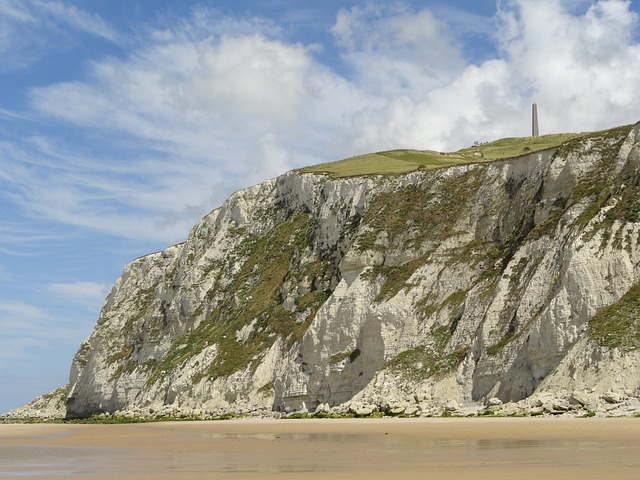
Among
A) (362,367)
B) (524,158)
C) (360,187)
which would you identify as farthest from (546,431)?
(360,187)

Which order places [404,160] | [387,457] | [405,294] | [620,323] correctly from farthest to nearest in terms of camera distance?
[404,160], [405,294], [620,323], [387,457]

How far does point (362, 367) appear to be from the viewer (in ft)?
190

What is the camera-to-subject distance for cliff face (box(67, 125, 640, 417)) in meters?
43.7

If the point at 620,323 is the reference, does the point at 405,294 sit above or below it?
above

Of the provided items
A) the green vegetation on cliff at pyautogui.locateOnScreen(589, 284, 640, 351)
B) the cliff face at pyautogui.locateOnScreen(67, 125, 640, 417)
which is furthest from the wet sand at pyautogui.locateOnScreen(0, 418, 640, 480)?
the cliff face at pyautogui.locateOnScreen(67, 125, 640, 417)

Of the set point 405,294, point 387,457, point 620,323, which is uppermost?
point 405,294

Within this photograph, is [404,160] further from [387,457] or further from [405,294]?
[387,457]

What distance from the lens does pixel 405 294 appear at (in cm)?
5903

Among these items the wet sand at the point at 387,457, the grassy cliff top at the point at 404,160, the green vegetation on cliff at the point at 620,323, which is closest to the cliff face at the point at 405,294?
the green vegetation on cliff at the point at 620,323

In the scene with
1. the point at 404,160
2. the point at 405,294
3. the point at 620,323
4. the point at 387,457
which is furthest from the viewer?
the point at 404,160

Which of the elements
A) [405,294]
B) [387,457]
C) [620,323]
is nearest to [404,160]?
[405,294]

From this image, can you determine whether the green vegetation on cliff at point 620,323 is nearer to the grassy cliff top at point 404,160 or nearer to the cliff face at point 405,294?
the cliff face at point 405,294

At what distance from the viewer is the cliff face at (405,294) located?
143 feet

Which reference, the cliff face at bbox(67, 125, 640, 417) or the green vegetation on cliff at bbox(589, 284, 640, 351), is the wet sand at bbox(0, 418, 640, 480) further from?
the cliff face at bbox(67, 125, 640, 417)
